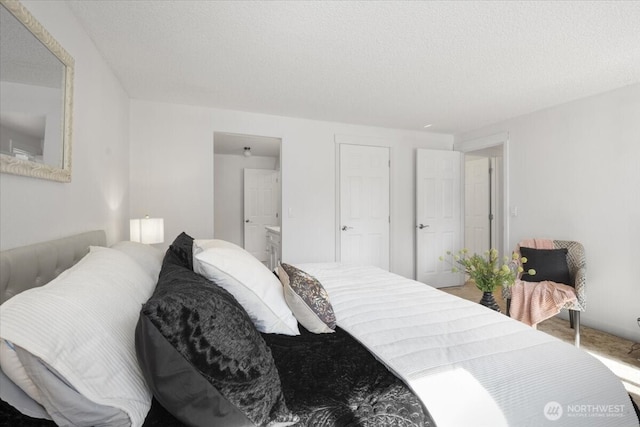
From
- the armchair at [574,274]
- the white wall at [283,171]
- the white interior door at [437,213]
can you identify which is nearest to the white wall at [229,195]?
the white wall at [283,171]

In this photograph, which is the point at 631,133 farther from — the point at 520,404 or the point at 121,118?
the point at 121,118

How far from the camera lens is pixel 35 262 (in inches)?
45.6

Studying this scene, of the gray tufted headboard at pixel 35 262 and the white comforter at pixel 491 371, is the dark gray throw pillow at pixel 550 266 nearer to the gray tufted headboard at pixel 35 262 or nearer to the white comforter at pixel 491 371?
the white comforter at pixel 491 371

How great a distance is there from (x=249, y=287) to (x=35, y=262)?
0.83 m

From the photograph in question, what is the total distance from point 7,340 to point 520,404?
142cm

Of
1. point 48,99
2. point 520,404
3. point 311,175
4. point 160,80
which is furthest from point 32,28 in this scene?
point 311,175

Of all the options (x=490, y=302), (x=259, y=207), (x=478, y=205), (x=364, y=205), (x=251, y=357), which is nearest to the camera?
(x=251, y=357)

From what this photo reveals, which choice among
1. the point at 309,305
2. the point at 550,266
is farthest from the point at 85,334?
the point at 550,266

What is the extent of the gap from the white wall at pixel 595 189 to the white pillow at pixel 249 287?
3320 mm

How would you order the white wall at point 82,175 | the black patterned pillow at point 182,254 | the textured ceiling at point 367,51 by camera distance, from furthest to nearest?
the textured ceiling at point 367,51 → the black patterned pillow at point 182,254 → the white wall at point 82,175

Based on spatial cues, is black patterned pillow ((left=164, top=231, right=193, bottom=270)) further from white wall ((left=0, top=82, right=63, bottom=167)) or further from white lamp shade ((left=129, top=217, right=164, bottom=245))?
white lamp shade ((left=129, top=217, right=164, bottom=245))

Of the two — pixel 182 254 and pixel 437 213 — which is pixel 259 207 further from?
pixel 182 254

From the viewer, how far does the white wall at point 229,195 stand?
19.5 ft

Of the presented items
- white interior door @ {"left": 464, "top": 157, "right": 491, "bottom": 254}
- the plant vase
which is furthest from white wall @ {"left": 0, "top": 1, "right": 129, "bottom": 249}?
white interior door @ {"left": 464, "top": 157, "right": 491, "bottom": 254}
